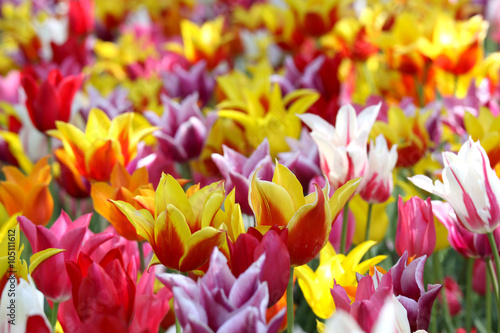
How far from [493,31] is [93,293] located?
168cm

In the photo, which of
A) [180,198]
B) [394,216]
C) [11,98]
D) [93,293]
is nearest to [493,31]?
[394,216]

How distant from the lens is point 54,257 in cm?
62

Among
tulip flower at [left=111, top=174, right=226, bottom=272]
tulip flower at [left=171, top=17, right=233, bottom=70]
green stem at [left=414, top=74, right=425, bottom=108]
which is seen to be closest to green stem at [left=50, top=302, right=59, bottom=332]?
tulip flower at [left=111, top=174, right=226, bottom=272]

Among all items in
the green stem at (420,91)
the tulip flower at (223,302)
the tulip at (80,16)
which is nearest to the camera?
the tulip flower at (223,302)

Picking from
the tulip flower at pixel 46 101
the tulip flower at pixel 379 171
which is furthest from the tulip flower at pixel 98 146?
the tulip flower at pixel 379 171

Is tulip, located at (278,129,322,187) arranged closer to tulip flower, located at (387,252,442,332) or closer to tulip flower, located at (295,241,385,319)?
tulip flower, located at (295,241,385,319)

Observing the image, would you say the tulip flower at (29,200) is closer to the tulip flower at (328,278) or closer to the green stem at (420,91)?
the tulip flower at (328,278)

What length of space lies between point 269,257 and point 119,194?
0.27 meters

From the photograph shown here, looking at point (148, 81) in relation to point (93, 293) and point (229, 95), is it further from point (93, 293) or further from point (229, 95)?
point (93, 293)

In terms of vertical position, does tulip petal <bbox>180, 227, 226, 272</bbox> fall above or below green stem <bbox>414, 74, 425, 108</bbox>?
above

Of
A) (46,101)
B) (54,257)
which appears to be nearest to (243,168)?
(54,257)

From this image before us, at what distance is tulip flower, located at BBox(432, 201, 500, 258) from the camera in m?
0.71

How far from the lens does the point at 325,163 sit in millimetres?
Result: 761

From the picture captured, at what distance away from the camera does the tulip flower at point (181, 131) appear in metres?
1.00
